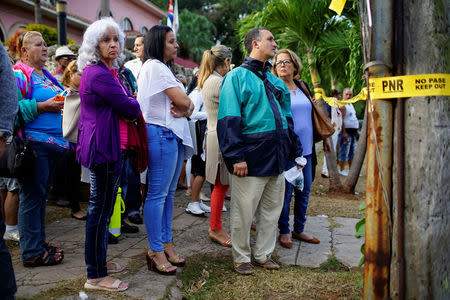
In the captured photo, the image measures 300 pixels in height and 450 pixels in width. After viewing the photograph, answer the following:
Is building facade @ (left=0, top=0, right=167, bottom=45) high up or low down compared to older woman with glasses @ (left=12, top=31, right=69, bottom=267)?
up

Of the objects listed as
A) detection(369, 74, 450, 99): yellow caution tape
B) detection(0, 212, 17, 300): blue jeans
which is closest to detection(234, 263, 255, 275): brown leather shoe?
detection(0, 212, 17, 300): blue jeans

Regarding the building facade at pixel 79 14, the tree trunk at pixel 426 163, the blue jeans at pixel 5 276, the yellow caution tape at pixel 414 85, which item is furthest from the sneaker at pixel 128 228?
the building facade at pixel 79 14

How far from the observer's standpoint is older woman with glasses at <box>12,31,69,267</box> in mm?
3320

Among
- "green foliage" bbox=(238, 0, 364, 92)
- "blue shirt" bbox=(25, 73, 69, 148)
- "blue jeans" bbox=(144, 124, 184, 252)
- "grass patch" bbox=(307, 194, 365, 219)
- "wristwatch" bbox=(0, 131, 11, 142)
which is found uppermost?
"green foliage" bbox=(238, 0, 364, 92)

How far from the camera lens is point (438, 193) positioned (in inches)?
85.1

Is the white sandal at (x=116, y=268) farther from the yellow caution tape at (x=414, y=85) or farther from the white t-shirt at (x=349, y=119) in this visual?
the white t-shirt at (x=349, y=119)

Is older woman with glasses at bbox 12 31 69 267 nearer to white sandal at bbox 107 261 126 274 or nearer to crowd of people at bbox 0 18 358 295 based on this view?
crowd of people at bbox 0 18 358 295

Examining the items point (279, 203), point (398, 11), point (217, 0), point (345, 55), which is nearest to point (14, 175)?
point (279, 203)

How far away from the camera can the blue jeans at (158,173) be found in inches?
122

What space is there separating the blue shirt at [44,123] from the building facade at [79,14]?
25.9 feet

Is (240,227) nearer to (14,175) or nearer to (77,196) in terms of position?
(14,175)

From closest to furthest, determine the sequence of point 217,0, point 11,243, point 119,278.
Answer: point 119,278
point 11,243
point 217,0

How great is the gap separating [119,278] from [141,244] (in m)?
0.93

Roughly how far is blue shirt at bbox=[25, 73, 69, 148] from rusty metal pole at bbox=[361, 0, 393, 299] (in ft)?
8.44
